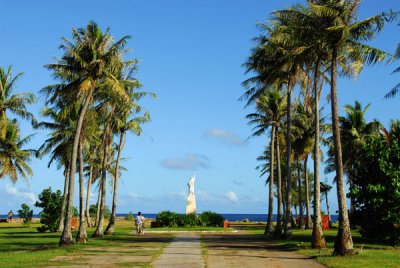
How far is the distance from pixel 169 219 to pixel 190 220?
2.13 m

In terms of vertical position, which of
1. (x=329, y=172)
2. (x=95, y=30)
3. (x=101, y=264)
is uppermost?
(x=95, y=30)

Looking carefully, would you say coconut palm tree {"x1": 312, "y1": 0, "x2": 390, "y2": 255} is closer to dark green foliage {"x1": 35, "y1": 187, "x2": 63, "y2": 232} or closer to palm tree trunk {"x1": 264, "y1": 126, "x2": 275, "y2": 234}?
palm tree trunk {"x1": 264, "y1": 126, "x2": 275, "y2": 234}

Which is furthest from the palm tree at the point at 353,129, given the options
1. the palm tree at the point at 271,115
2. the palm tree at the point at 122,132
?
the palm tree at the point at 122,132

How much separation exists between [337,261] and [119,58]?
1576 cm

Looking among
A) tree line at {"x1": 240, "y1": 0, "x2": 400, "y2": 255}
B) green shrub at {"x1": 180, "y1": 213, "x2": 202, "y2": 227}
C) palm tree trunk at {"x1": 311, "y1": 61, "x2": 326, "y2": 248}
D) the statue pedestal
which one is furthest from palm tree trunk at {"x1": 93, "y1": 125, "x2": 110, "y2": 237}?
the statue pedestal

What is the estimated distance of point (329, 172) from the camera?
172 feet

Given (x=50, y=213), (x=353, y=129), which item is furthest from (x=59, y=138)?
(x=353, y=129)

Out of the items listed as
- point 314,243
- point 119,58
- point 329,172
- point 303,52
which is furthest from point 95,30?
point 329,172

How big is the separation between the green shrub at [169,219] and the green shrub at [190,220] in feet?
2.01

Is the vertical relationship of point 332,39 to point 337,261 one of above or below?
above

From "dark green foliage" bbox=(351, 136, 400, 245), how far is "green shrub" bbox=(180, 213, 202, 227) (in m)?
25.6

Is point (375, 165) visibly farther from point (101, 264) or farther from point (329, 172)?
point (329, 172)

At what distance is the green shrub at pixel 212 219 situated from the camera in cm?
4866

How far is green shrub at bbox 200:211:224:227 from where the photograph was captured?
48656 millimetres
